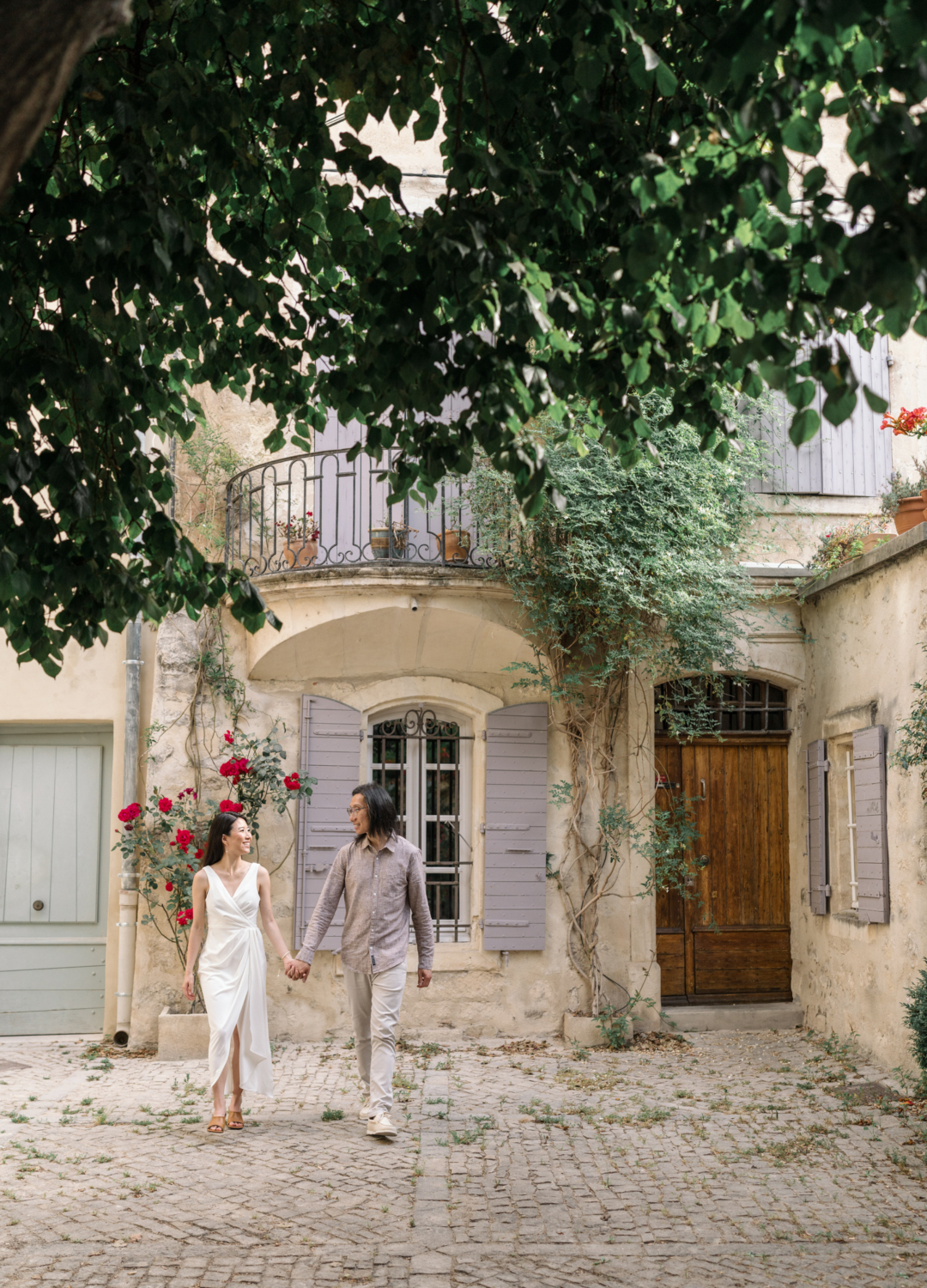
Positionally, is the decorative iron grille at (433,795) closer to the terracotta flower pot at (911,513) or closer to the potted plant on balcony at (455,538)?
the potted plant on balcony at (455,538)

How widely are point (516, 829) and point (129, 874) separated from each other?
2920 mm

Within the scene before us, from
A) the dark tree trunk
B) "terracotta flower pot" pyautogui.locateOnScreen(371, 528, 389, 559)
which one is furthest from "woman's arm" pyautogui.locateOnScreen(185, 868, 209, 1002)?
the dark tree trunk

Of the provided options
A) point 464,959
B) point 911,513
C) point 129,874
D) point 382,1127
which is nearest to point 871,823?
point 911,513

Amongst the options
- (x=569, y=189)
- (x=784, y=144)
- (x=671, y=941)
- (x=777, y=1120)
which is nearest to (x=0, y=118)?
(x=784, y=144)

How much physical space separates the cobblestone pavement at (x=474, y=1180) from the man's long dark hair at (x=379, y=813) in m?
1.53

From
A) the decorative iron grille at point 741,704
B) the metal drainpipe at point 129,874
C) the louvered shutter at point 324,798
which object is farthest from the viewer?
the decorative iron grille at point 741,704

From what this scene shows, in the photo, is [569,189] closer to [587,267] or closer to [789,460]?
[587,267]

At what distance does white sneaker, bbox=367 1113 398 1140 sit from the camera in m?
5.95

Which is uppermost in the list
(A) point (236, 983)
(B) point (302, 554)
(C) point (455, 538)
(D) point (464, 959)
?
(C) point (455, 538)

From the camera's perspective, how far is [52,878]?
371 inches

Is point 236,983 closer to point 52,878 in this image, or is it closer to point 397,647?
point 397,647

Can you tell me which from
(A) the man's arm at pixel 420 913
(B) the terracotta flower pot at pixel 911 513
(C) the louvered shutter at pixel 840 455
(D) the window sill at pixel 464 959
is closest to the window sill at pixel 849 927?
(D) the window sill at pixel 464 959

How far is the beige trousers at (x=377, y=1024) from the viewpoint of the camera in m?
6.11

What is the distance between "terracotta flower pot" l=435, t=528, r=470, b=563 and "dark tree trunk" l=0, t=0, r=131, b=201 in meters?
7.05
